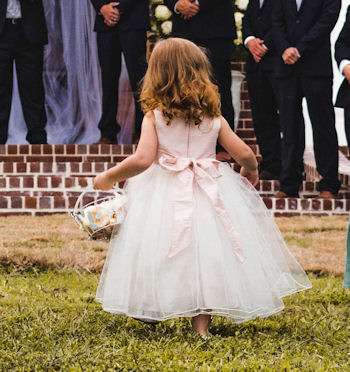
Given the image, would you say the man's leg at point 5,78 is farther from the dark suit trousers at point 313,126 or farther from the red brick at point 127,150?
the dark suit trousers at point 313,126

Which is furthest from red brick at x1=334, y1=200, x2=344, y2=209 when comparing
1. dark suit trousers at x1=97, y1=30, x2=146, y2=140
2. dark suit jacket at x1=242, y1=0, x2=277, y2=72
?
dark suit trousers at x1=97, y1=30, x2=146, y2=140

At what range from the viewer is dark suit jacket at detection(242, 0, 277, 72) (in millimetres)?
6012

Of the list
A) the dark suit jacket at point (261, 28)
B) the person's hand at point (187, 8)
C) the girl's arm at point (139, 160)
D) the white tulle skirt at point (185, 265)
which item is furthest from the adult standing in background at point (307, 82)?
the girl's arm at point (139, 160)

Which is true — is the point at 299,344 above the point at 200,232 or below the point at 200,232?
below

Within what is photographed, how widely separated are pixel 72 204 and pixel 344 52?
2258mm

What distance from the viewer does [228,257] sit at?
2945 mm

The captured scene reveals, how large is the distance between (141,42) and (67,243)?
2167 millimetres

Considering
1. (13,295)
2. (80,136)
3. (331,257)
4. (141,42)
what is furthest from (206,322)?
(80,136)

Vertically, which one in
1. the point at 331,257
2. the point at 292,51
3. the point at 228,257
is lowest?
the point at 331,257

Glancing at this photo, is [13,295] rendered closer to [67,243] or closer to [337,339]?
[67,243]

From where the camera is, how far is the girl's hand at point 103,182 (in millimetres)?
3055

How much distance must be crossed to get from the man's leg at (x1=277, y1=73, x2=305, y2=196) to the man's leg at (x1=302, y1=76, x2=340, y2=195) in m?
0.10

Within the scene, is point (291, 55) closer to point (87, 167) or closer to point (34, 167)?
point (87, 167)

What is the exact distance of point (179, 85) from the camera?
3.08m
